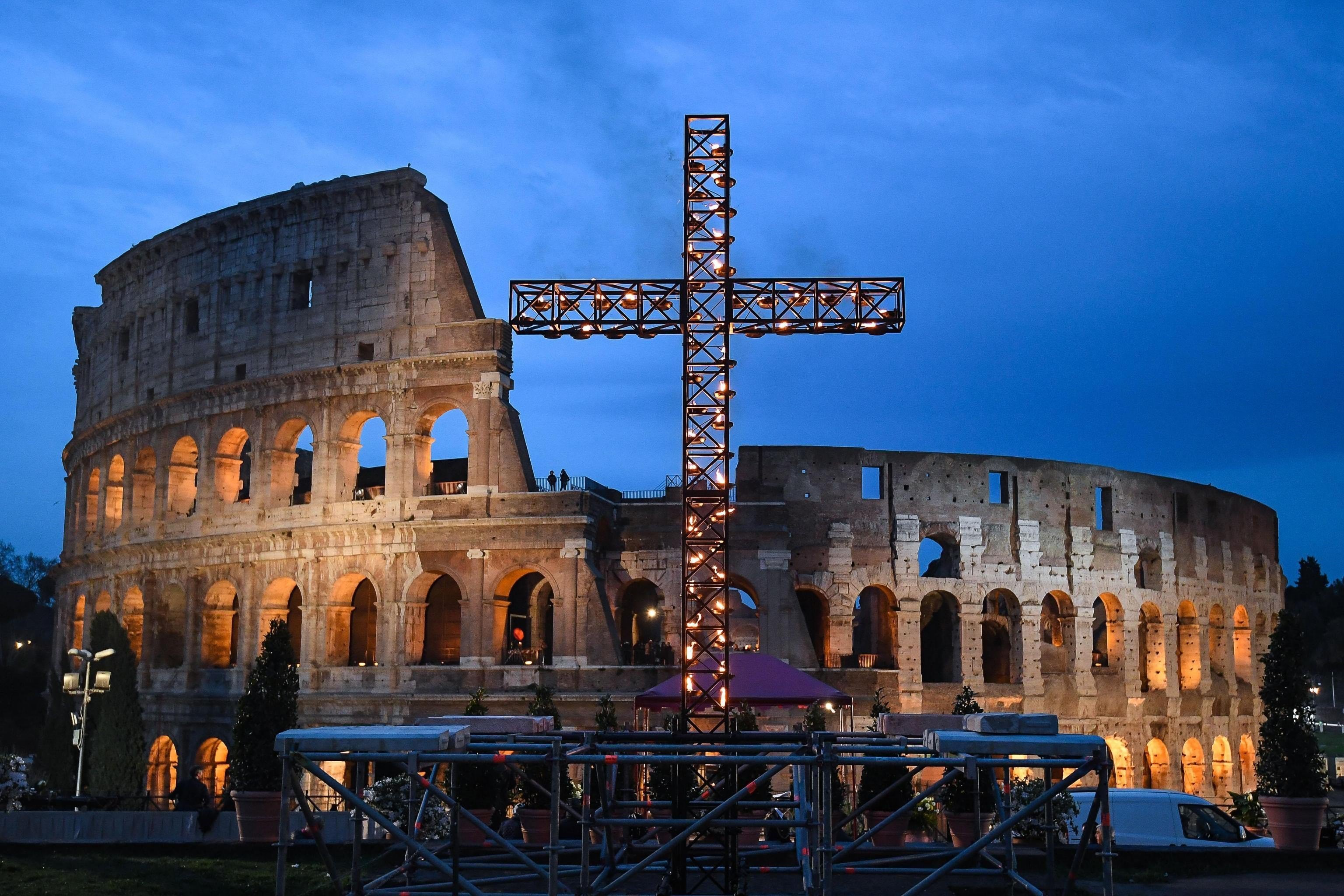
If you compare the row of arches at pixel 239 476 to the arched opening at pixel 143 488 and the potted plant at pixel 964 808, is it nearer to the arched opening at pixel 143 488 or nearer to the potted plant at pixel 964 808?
the arched opening at pixel 143 488

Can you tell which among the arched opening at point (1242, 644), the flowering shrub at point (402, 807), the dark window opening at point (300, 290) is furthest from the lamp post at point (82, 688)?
the arched opening at point (1242, 644)

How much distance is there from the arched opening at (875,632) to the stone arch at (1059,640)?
3.99m

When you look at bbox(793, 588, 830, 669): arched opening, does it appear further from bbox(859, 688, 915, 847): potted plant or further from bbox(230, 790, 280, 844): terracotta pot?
bbox(230, 790, 280, 844): terracotta pot

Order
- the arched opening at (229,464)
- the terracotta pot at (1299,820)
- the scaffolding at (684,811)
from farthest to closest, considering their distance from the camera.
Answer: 1. the arched opening at (229,464)
2. the terracotta pot at (1299,820)
3. the scaffolding at (684,811)

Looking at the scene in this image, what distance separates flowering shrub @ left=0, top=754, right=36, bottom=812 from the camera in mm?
20328

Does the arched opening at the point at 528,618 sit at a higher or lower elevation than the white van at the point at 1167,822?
higher

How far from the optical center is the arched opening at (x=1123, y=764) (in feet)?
114

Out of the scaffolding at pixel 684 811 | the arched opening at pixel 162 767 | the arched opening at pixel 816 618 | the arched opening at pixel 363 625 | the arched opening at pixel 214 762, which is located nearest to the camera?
the scaffolding at pixel 684 811

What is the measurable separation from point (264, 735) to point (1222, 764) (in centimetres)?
2883

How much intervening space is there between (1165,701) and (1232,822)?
18398 mm

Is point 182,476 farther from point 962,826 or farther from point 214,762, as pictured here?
point 962,826

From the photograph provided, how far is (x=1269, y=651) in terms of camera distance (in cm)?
1997

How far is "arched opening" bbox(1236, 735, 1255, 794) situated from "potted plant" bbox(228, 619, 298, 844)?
95.8 feet

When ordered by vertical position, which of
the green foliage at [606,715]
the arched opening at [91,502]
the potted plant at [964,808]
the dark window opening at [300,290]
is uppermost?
the dark window opening at [300,290]
